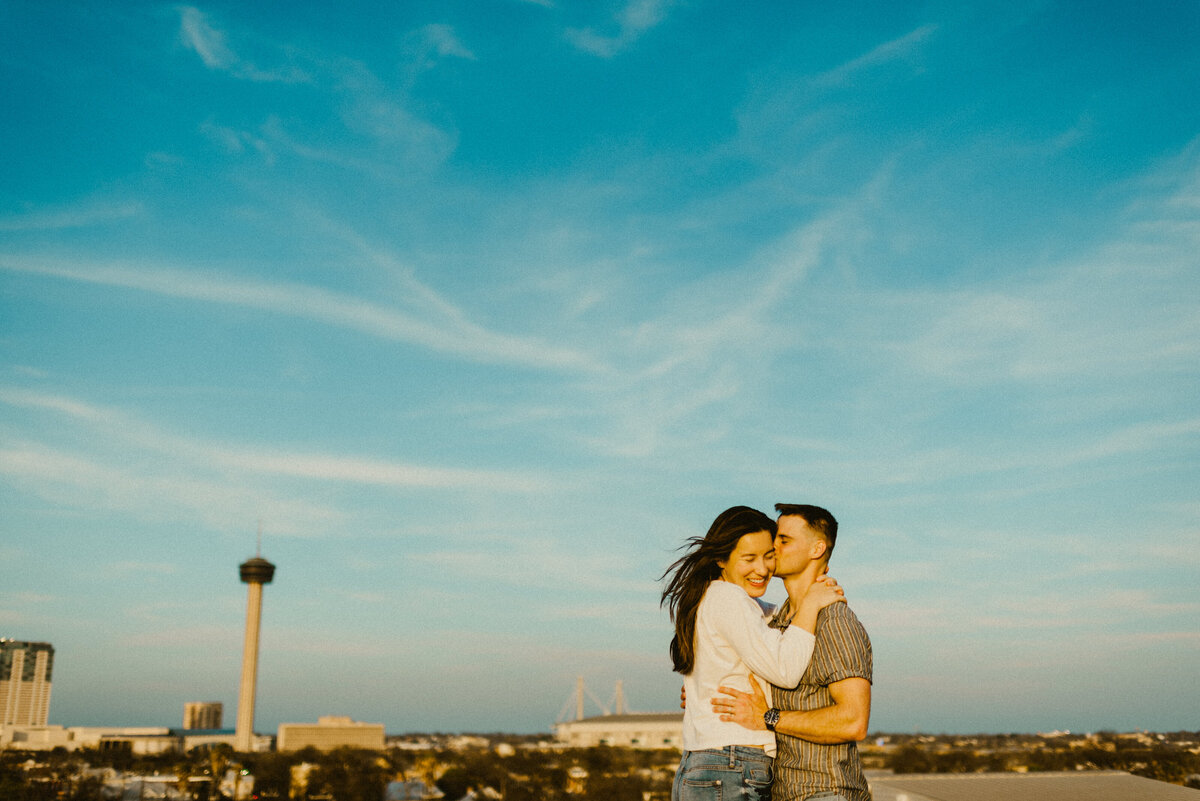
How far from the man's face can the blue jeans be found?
0.71m

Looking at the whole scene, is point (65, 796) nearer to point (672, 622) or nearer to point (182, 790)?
point (182, 790)

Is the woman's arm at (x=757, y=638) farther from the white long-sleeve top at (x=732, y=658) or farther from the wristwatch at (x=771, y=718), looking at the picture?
the wristwatch at (x=771, y=718)

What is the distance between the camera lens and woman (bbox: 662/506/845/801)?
11.6ft

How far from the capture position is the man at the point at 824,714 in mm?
3402

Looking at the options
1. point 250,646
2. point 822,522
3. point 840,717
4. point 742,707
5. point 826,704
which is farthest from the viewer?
point 250,646

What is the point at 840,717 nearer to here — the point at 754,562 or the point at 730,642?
the point at 730,642

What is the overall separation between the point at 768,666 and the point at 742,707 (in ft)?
0.67

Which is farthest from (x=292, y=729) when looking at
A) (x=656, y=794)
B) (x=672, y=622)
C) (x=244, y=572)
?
(x=672, y=622)

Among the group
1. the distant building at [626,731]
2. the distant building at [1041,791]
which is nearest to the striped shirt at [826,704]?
the distant building at [1041,791]

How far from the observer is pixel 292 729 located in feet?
384

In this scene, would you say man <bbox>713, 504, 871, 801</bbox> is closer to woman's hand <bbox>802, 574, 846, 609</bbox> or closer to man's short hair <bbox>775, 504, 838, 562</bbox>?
woman's hand <bbox>802, 574, 846, 609</bbox>

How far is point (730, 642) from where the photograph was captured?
12.0 ft

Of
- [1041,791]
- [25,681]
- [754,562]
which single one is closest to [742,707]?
[754,562]

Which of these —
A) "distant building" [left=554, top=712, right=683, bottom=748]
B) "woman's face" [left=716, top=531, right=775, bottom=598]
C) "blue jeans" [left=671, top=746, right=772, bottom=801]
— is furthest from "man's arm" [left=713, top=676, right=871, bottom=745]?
"distant building" [left=554, top=712, right=683, bottom=748]
